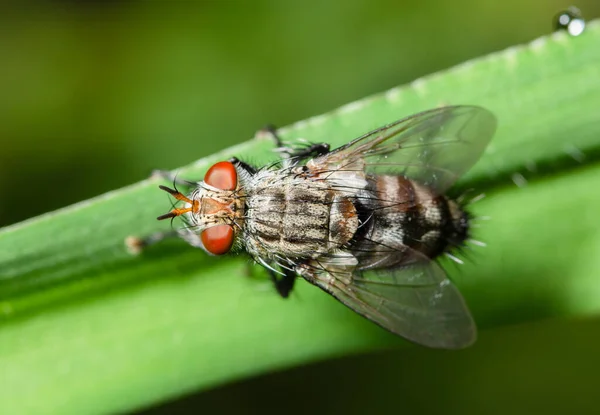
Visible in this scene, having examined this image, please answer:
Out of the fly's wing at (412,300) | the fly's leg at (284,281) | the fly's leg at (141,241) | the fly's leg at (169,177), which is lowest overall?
the fly's wing at (412,300)

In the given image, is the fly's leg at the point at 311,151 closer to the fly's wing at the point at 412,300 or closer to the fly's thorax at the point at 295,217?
the fly's thorax at the point at 295,217

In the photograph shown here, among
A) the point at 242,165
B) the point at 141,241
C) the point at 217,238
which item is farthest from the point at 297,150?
the point at 141,241

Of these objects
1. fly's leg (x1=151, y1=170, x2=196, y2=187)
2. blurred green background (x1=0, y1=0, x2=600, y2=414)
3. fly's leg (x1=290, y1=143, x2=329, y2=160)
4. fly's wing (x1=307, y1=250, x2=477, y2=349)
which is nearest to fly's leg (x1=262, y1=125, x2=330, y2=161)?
fly's leg (x1=290, y1=143, x2=329, y2=160)

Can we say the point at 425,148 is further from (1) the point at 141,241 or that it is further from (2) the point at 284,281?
(1) the point at 141,241

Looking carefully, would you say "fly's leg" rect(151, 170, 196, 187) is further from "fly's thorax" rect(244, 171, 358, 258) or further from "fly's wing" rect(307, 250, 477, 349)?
"fly's wing" rect(307, 250, 477, 349)

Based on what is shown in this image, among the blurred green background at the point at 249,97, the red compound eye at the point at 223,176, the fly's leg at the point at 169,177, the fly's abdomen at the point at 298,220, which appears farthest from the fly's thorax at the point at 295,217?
the blurred green background at the point at 249,97

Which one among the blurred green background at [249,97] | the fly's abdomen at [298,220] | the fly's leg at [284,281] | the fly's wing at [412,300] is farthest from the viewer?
the blurred green background at [249,97]

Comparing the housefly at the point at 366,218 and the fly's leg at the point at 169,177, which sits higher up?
the fly's leg at the point at 169,177
